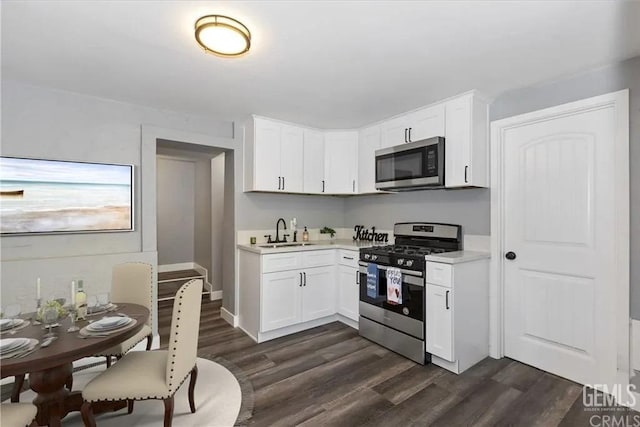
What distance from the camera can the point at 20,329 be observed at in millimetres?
1757

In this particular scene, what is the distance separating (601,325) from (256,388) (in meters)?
2.71

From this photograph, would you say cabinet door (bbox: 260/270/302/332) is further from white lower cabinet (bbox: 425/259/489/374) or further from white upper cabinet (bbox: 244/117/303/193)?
white lower cabinet (bbox: 425/259/489/374)

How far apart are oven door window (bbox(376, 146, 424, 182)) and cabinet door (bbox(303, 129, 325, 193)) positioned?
845mm

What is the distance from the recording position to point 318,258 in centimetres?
359

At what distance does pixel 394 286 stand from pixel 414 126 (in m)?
1.69

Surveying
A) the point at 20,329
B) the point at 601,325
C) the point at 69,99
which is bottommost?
the point at 601,325

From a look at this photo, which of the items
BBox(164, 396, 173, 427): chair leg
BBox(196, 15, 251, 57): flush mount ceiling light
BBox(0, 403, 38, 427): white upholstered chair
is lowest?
BBox(164, 396, 173, 427): chair leg

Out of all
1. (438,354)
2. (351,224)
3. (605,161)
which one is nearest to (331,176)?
(351,224)

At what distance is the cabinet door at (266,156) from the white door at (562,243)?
2411 mm

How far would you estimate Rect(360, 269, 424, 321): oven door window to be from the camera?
2.76 meters

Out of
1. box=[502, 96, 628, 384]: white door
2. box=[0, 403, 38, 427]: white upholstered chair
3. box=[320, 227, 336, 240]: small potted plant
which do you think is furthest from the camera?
box=[320, 227, 336, 240]: small potted plant

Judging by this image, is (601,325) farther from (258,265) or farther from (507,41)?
(258,265)

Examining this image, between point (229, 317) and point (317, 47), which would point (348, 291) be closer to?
point (229, 317)

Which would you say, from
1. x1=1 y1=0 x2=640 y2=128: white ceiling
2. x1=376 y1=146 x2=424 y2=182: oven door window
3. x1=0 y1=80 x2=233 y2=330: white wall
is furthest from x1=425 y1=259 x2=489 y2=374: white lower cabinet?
x1=0 y1=80 x2=233 y2=330: white wall
